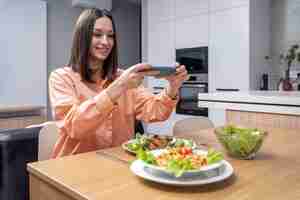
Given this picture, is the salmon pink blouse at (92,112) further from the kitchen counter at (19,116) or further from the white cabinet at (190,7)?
the kitchen counter at (19,116)

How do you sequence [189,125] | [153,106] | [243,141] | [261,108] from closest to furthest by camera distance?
1. [243,141]
2. [153,106]
3. [189,125]
4. [261,108]

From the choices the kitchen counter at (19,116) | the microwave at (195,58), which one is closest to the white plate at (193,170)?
the microwave at (195,58)

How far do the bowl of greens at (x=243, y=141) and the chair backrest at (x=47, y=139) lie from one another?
709mm

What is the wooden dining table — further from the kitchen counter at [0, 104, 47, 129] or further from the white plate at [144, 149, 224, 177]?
the kitchen counter at [0, 104, 47, 129]

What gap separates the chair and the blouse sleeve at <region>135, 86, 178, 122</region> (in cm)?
73

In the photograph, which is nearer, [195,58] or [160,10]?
[195,58]

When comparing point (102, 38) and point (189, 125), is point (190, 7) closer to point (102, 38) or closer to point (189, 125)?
point (189, 125)

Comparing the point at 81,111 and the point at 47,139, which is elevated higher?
the point at 81,111

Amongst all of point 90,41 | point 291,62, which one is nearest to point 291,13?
point 291,62

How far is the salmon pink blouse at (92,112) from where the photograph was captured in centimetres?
102

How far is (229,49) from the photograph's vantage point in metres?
3.07

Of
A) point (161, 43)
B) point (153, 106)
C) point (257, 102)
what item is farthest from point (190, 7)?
point (153, 106)

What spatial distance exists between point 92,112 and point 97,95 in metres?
0.09

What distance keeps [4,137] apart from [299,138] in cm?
155
